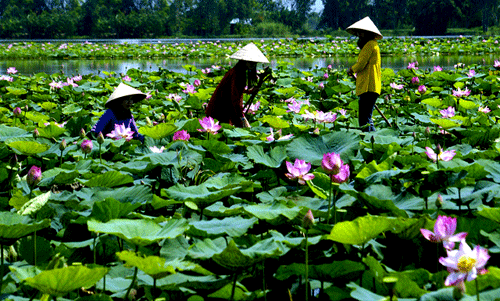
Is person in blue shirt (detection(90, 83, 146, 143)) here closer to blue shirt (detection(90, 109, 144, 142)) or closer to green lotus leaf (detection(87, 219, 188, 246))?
blue shirt (detection(90, 109, 144, 142))

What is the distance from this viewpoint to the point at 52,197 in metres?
1.79

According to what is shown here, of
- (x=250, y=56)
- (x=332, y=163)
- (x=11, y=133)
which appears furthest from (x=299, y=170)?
(x=250, y=56)

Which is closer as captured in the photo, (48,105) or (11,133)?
(11,133)

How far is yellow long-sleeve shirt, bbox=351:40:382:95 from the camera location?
4.25m

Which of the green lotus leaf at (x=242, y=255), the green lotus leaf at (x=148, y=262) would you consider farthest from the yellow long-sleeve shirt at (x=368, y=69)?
the green lotus leaf at (x=148, y=262)

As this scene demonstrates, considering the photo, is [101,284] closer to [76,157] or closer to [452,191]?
[452,191]

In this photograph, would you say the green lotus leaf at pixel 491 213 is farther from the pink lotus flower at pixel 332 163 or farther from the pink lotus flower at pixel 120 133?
the pink lotus flower at pixel 120 133

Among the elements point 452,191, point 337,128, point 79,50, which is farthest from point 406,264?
point 79,50

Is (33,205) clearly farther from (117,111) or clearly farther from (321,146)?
(117,111)

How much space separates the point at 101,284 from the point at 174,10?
50187 mm

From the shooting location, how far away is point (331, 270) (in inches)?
46.8

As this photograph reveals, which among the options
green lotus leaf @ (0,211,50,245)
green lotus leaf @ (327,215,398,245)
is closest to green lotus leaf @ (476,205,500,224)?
green lotus leaf @ (327,215,398,245)

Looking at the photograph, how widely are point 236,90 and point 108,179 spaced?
87.5 inches

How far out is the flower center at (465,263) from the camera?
101 cm
